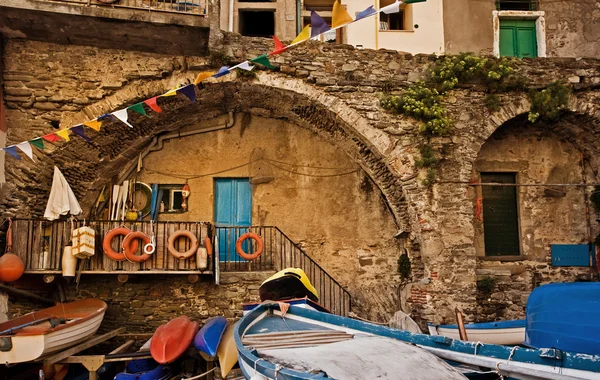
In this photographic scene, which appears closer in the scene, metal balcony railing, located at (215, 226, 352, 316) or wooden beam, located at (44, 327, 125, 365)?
wooden beam, located at (44, 327, 125, 365)

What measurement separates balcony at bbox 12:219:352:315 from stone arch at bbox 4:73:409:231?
734mm

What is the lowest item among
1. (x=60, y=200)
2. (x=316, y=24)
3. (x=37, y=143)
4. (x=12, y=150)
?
(x=60, y=200)

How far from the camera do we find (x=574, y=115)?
10281mm

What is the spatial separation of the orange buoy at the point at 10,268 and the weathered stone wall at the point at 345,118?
101 centimetres

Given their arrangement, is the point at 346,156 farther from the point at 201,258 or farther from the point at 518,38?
the point at 518,38

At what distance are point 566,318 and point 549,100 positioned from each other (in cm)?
588

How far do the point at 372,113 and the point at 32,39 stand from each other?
20.5ft

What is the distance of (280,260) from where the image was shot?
10.4 meters

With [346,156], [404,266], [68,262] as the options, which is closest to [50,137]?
[68,262]

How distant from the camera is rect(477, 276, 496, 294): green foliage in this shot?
10.1m

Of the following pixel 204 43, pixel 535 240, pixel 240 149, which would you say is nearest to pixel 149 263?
pixel 240 149

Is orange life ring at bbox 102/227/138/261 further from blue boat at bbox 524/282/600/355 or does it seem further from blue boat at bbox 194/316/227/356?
blue boat at bbox 524/282/600/355

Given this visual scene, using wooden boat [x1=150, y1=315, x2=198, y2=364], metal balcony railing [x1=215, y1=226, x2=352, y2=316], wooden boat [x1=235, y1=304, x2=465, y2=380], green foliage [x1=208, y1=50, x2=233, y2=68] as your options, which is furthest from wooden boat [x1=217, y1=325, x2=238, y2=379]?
green foliage [x1=208, y1=50, x2=233, y2=68]

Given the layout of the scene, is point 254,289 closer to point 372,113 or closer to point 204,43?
point 372,113
